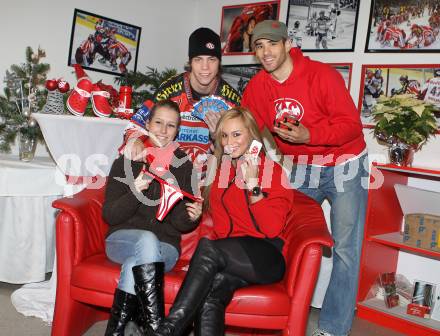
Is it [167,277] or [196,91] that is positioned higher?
[196,91]

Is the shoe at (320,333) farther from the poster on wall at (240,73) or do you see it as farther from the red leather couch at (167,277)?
the poster on wall at (240,73)

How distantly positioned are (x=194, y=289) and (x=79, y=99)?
5.02 ft

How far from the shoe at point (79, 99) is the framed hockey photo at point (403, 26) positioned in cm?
205

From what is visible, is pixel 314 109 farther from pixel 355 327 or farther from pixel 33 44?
pixel 33 44

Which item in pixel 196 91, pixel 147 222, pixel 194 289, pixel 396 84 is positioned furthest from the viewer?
pixel 396 84

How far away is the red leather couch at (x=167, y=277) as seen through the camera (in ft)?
7.27

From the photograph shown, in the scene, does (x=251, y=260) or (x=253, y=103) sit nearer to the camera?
(x=251, y=260)

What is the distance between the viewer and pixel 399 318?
3197 millimetres

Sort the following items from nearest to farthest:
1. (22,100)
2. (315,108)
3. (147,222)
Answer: (147,222)
(315,108)
(22,100)

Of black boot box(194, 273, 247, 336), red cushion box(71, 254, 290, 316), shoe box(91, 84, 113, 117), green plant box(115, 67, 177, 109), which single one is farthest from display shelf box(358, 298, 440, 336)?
green plant box(115, 67, 177, 109)

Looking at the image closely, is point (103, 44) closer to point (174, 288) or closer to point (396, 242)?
point (174, 288)

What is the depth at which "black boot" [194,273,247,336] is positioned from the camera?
2.11 m

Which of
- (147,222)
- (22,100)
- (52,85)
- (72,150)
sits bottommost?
(147,222)

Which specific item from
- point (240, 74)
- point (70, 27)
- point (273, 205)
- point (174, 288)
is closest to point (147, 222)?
point (174, 288)
